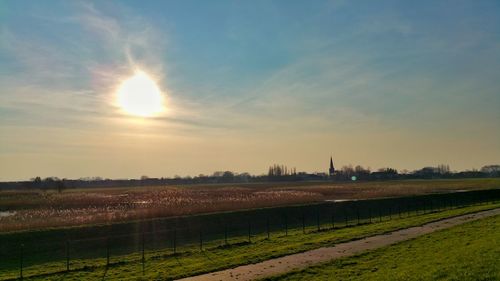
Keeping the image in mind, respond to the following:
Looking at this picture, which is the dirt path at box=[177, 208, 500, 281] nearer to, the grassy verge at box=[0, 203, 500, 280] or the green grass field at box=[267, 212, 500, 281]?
the grassy verge at box=[0, 203, 500, 280]

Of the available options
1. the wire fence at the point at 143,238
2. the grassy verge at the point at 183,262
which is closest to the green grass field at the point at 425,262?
the grassy verge at the point at 183,262

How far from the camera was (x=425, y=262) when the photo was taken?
1973 centimetres

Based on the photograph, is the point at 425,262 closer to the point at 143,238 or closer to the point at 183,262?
the point at 183,262

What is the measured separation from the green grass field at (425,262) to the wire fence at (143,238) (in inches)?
393

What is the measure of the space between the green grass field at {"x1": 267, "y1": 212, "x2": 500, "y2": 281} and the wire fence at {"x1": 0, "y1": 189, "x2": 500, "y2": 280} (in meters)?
9.98

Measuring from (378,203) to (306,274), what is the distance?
1901 inches

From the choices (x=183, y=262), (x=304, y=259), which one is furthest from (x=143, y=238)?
(x=304, y=259)

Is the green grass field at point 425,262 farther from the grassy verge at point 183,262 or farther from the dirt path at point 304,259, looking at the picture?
the grassy verge at point 183,262

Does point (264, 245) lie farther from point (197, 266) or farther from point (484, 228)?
point (484, 228)

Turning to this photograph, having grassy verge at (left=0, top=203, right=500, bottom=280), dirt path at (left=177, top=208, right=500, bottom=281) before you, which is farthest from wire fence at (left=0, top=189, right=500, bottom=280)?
dirt path at (left=177, top=208, right=500, bottom=281)

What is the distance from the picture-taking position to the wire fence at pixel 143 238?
28.6 meters

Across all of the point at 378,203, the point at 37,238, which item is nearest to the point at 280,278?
the point at 37,238

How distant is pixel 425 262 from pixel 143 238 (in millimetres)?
16533

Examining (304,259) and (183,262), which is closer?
(304,259)
